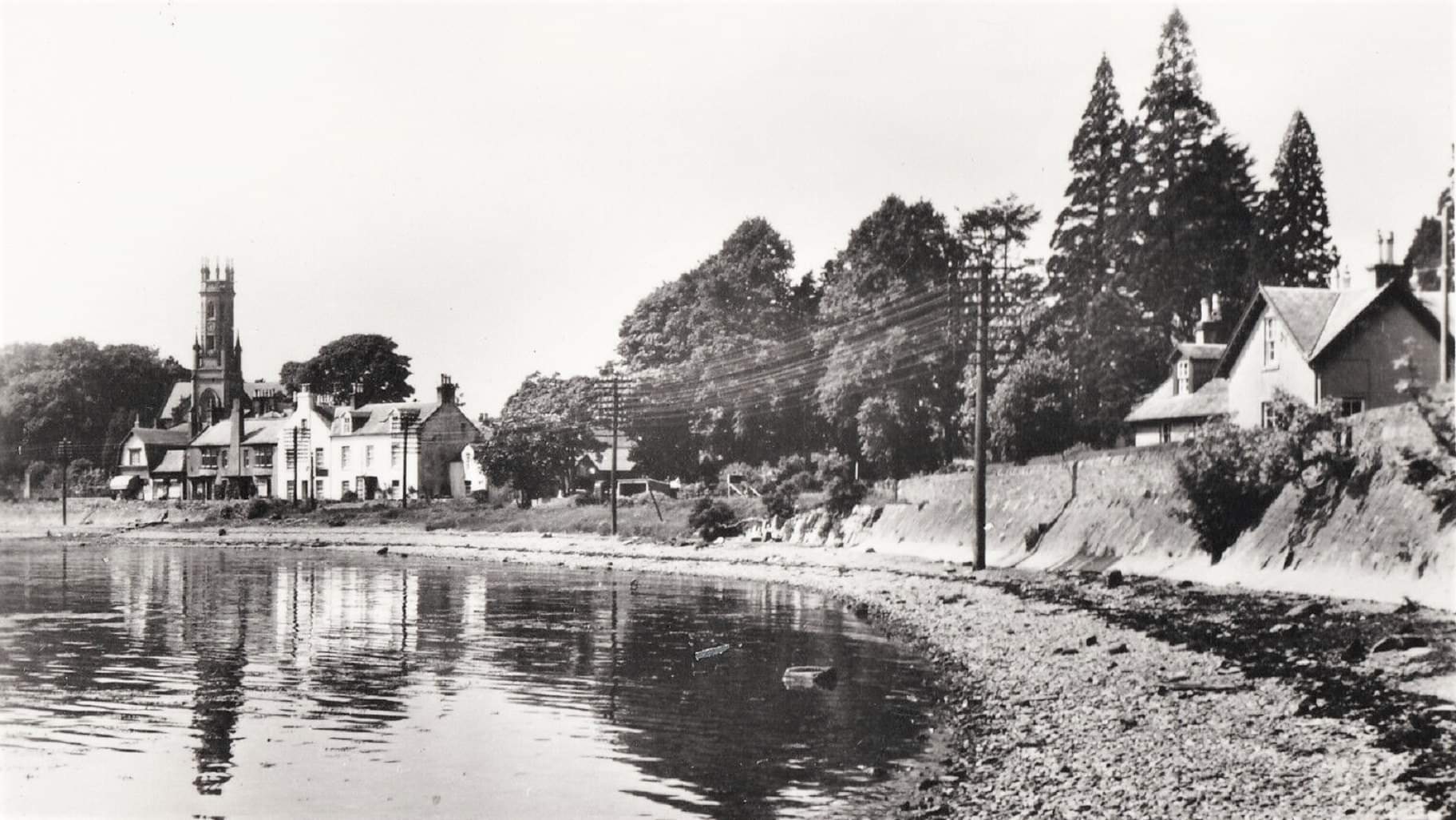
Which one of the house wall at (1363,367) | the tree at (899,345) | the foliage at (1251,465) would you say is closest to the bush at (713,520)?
the tree at (899,345)

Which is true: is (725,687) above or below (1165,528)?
below

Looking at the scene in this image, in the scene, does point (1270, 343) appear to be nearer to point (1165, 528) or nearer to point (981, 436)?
point (981, 436)

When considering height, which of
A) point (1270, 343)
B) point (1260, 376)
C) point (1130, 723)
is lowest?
point (1130, 723)

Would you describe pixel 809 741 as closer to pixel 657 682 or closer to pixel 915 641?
pixel 657 682

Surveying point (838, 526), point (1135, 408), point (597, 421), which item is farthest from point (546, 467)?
point (1135, 408)

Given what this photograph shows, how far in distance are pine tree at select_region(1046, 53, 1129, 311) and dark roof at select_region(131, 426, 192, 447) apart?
8858cm

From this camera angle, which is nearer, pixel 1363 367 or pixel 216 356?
pixel 1363 367

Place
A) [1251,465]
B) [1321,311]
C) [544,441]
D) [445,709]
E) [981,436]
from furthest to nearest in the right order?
1. [544,441]
2. [1321,311]
3. [981,436]
4. [1251,465]
5. [445,709]

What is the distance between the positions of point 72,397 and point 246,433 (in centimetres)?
2046

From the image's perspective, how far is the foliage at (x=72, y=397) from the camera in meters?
123

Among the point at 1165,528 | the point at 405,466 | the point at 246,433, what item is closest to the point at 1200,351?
the point at 1165,528

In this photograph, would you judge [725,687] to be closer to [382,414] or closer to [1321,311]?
[1321,311]

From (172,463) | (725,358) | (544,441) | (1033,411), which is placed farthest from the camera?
(172,463)

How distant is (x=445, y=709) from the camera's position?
73.7ft
